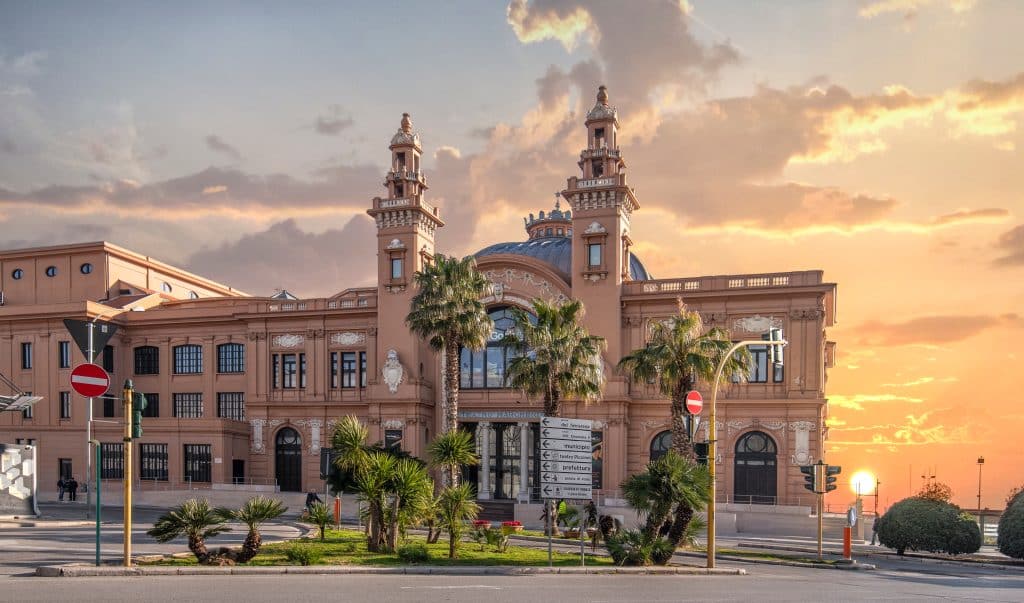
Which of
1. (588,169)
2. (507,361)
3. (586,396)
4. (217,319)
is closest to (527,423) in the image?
(507,361)

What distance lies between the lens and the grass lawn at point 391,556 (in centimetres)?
2241

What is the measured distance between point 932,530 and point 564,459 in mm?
19294

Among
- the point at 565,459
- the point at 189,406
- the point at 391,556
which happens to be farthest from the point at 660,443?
the point at 189,406

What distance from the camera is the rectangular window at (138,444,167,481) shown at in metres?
54.0

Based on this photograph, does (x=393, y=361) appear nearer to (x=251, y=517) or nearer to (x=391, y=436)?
(x=391, y=436)

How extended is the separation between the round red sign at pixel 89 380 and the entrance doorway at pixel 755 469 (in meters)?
34.0

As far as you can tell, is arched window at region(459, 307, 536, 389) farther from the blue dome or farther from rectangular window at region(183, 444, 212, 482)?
rectangular window at region(183, 444, 212, 482)

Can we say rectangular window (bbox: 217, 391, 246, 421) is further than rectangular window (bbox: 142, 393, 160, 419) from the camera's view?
No

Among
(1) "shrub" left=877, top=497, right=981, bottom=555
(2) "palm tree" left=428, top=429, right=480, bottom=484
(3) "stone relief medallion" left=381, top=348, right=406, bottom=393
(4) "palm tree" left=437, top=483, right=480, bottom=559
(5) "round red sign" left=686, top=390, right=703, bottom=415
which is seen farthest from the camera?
(3) "stone relief medallion" left=381, top=348, right=406, bottom=393

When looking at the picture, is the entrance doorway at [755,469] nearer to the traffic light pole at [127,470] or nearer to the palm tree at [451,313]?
the palm tree at [451,313]

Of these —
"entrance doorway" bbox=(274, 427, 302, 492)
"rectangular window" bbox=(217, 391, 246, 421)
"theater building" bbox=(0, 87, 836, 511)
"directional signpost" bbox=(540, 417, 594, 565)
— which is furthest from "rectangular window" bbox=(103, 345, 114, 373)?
"directional signpost" bbox=(540, 417, 594, 565)

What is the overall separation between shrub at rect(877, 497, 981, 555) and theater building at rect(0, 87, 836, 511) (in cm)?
979

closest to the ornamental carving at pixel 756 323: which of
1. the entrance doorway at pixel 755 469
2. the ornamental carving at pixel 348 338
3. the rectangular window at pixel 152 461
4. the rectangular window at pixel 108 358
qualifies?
the entrance doorway at pixel 755 469

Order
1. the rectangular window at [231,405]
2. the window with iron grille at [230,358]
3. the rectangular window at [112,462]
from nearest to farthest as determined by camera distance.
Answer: the rectangular window at [112,462] → the rectangular window at [231,405] → the window with iron grille at [230,358]
